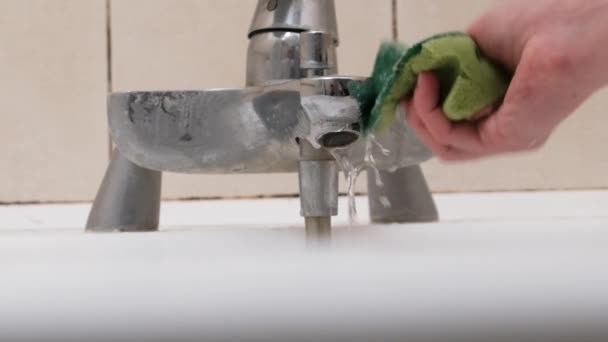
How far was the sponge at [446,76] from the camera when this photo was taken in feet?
1.12

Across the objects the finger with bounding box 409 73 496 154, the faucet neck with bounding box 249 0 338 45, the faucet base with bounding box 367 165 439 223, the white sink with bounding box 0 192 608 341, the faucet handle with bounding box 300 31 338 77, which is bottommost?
the white sink with bounding box 0 192 608 341

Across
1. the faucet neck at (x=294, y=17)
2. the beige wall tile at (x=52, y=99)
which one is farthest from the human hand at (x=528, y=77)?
the beige wall tile at (x=52, y=99)

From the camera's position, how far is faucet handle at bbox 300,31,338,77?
0.43 metres

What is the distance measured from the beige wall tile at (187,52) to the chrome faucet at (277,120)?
0.67ft

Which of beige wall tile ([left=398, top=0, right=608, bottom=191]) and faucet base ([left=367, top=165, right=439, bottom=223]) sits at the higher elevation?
beige wall tile ([left=398, top=0, right=608, bottom=191])

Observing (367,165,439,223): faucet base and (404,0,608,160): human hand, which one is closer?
(404,0,608,160): human hand

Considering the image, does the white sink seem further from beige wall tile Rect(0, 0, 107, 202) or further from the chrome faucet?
beige wall tile Rect(0, 0, 107, 202)

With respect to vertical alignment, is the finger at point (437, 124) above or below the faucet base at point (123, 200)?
above

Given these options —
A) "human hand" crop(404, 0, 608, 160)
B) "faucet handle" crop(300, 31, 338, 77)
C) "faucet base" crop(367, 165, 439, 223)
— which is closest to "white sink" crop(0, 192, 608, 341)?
"human hand" crop(404, 0, 608, 160)

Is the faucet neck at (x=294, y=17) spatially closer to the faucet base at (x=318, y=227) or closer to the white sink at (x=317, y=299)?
the faucet base at (x=318, y=227)

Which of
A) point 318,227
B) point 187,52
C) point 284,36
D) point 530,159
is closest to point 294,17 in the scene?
point 284,36

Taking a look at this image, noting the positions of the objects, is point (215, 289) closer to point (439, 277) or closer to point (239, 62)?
point (439, 277)

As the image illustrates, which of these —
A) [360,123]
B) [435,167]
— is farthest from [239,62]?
[360,123]

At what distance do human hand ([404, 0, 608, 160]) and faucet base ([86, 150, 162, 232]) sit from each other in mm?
227
